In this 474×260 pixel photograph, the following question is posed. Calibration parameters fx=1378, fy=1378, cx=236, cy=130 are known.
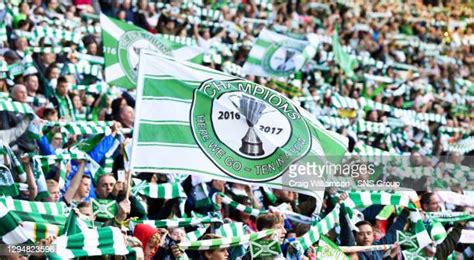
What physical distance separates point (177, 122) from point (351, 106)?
977 centimetres

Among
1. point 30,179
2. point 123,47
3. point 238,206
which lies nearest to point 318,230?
point 238,206

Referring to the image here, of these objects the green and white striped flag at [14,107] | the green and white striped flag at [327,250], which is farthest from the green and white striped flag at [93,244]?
the green and white striped flag at [14,107]

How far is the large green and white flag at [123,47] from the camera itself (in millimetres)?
15617

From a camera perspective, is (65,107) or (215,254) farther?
(65,107)

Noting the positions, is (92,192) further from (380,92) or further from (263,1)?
(263,1)

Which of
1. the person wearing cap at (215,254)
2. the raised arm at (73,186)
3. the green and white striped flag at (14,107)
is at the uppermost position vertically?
the green and white striped flag at (14,107)

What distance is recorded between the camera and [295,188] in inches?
438

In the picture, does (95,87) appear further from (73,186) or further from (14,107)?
(73,186)

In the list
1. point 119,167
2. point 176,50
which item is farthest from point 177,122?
point 176,50

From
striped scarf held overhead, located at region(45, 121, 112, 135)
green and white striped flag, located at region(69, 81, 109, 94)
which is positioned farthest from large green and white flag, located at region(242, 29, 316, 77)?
striped scarf held overhead, located at region(45, 121, 112, 135)

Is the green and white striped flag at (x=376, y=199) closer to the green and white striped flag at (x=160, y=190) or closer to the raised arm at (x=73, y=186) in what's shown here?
the green and white striped flag at (x=160, y=190)

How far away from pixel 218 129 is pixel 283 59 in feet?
26.6

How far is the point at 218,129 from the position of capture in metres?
11.1

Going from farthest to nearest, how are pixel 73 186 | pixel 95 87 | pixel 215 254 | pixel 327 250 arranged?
1. pixel 95 87
2. pixel 73 186
3. pixel 327 250
4. pixel 215 254
